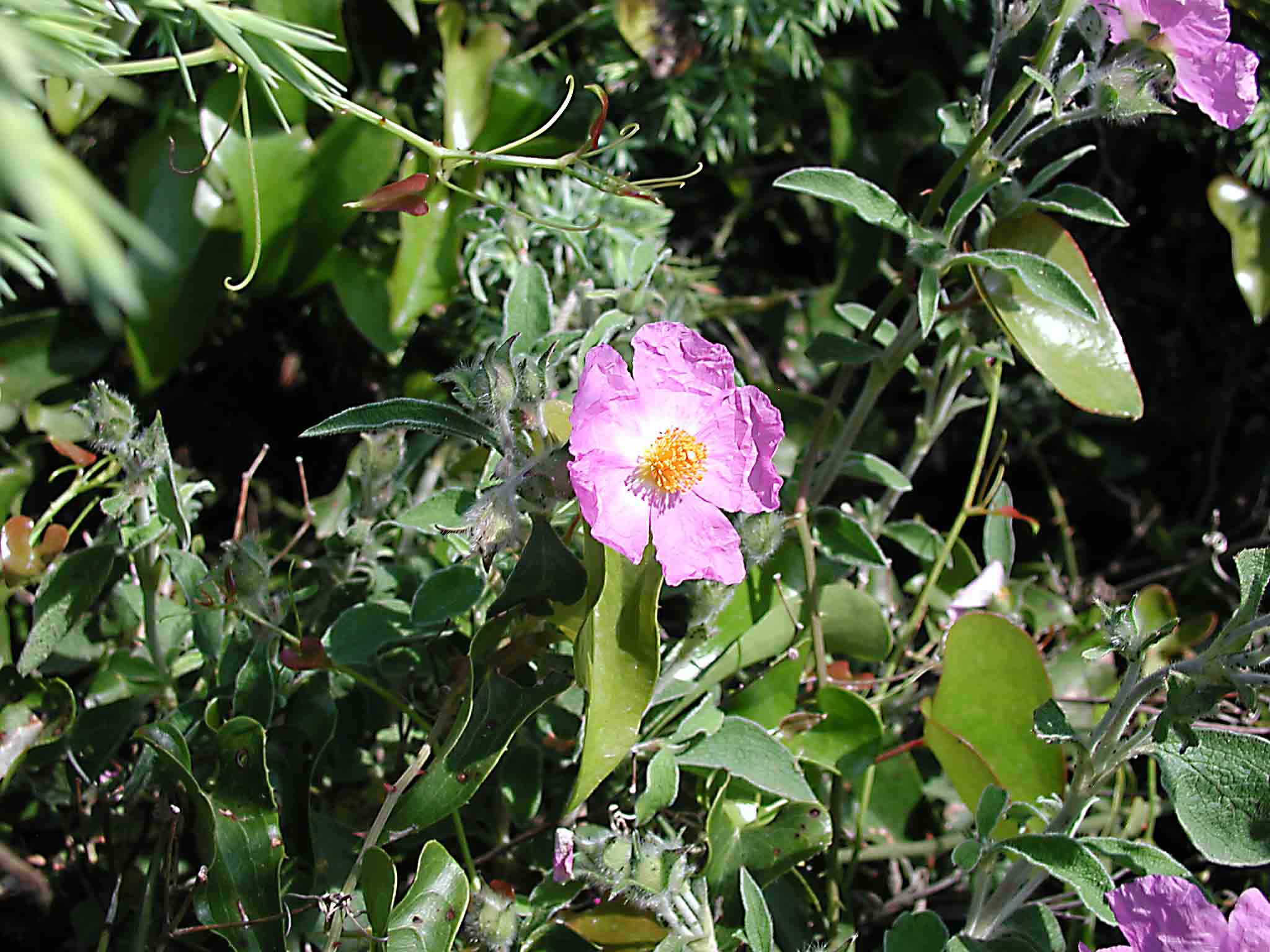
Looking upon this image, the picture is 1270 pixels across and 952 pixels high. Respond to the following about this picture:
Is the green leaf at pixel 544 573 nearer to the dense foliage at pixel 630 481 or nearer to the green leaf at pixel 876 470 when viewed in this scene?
the dense foliage at pixel 630 481

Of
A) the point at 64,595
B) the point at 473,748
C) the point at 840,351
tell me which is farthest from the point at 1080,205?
the point at 64,595

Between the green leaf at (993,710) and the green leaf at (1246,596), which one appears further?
the green leaf at (993,710)

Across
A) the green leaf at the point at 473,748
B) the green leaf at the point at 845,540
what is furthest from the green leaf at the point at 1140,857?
the green leaf at the point at 473,748

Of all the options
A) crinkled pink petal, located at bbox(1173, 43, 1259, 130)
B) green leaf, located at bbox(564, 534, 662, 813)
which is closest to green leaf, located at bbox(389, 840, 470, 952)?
green leaf, located at bbox(564, 534, 662, 813)

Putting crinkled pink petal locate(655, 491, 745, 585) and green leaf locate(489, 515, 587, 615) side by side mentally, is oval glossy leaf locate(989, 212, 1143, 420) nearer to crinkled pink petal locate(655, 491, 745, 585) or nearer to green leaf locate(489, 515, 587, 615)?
crinkled pink petal locate(655, 491, 745, 585)

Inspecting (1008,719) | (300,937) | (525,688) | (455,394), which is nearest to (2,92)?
(455,394)

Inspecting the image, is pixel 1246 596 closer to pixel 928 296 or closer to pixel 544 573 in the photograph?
pixel 928 296
